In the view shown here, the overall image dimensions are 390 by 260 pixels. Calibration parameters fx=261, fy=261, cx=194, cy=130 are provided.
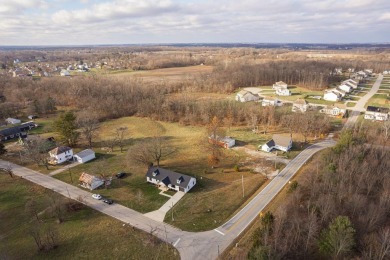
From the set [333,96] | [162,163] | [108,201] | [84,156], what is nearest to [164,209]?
[108,201]

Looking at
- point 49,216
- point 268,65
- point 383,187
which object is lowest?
point 49,216

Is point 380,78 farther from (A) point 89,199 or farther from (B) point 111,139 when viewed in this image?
(A) point 89,199

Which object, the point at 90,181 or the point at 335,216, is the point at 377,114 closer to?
the point at 335,216

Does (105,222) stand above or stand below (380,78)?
below

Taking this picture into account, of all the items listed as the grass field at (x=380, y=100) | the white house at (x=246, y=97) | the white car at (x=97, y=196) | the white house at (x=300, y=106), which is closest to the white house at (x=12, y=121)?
the white car at (x=97, y=196)

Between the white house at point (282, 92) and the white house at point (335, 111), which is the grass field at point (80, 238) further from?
the white house at point (282, 92)

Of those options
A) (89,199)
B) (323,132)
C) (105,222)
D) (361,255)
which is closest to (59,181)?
(89,199)
